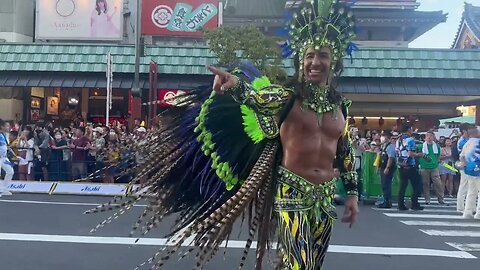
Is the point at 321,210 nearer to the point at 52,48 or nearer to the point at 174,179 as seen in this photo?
the point at 174,179

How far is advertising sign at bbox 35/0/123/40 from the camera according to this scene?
2402 cm

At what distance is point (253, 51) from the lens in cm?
1708

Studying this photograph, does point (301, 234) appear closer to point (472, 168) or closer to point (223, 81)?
point (223, 81)

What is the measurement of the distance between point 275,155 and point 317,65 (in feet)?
2.14

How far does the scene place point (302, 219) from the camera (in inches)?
141

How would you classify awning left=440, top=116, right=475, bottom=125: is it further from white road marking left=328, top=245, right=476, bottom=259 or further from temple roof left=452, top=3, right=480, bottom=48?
white road marking left=328, top=245, right=476, bottom=259

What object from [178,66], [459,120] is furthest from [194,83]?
[459,120]

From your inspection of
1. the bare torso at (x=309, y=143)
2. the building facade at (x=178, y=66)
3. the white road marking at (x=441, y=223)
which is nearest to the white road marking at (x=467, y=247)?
the white road marking at (x=441, y=223)

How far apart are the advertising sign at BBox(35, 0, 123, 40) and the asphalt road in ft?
46.0

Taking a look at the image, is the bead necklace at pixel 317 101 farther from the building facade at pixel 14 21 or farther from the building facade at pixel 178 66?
the building facade at pixel 14 21

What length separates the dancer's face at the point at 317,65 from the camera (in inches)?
144

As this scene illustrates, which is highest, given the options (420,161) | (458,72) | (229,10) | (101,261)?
(229,10)

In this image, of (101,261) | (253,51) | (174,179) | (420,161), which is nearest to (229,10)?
(253,51)

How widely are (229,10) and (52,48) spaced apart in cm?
1000
